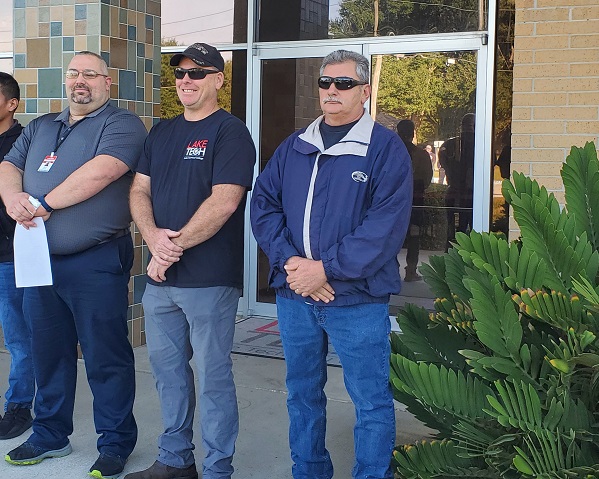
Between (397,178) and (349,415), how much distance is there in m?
2.06

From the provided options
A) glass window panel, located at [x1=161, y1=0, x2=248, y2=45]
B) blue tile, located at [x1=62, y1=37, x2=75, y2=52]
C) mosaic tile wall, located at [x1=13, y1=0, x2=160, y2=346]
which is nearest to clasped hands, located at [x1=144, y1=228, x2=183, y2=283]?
mosaic tile wall, located at [x1=13, y1=0, x2=160, y2=346]

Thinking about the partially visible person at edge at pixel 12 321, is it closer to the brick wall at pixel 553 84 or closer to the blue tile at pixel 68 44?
the blue tile at pixel 68 44

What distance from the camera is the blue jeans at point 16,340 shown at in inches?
195

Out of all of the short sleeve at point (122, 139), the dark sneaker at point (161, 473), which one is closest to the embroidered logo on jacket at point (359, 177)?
the short sleeve at point (122, 139)

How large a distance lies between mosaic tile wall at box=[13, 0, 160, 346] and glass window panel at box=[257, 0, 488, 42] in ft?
4.97

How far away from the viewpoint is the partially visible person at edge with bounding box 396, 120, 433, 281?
7.46 metres

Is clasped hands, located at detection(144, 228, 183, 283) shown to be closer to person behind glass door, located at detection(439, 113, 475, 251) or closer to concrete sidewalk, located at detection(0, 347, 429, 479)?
concrete sidewalk, located at detection(0, 347, 429, 479)

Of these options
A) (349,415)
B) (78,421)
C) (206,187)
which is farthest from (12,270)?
(349,415)

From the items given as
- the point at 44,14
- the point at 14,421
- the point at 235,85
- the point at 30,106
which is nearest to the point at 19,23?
the point at 44,14

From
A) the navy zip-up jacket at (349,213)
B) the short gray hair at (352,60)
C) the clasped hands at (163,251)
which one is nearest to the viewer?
the navy zip-up jacket at (349,213)

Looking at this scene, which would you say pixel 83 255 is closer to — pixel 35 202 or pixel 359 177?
pixel 35 202

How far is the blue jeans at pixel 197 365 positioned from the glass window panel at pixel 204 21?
463cm

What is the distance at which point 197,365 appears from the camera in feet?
13.2

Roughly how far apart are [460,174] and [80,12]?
333 centimetres
